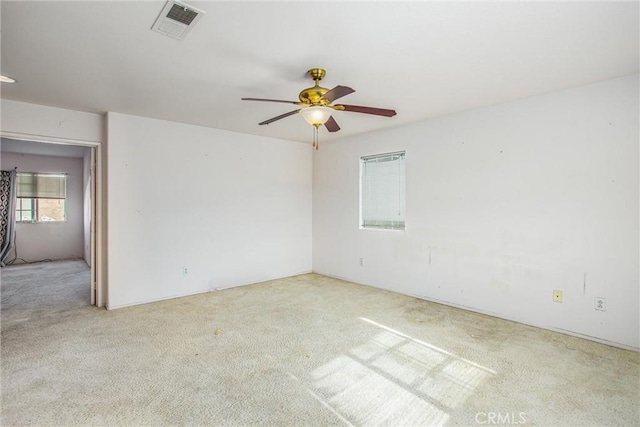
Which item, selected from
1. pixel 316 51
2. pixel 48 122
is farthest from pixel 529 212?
pixel 48 122

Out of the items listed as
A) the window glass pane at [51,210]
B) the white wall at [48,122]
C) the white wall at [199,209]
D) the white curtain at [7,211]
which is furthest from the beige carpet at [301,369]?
the window glass pane at [51,210]

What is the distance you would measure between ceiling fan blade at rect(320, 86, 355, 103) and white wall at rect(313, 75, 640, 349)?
217 centimetres

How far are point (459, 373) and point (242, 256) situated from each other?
3537mm

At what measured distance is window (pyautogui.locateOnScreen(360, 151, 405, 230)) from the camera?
4.55m

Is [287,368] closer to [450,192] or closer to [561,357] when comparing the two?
[561,357]

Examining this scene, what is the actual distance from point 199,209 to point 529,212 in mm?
4141

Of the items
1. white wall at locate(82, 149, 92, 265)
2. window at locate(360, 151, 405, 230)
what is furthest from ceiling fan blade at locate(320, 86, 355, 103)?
white wall at locate(82, 149, 92, 265)

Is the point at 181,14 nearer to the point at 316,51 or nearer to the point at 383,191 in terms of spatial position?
the point at 316,51

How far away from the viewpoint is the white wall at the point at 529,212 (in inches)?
110

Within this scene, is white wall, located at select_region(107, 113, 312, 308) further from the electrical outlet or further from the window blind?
the window blind

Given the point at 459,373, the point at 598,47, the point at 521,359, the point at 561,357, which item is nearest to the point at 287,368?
the point at 459,373

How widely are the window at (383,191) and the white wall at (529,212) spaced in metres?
0.18

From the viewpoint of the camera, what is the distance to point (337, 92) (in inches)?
89.4

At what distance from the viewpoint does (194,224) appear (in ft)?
14.8
